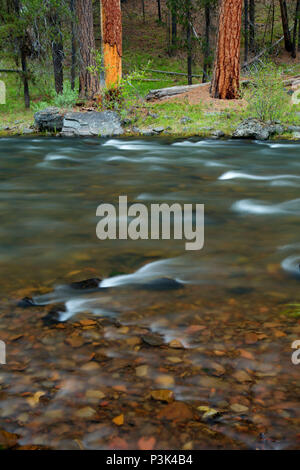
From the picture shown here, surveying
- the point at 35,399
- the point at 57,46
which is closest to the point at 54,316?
the point at 35,399

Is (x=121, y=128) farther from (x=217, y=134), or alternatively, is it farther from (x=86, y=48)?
(x=86, y=48)

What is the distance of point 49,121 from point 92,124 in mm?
1273

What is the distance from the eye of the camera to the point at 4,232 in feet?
12.7

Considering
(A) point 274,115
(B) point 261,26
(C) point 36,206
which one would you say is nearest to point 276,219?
(C) point 36,206

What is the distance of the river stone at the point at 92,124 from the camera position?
1075 cm

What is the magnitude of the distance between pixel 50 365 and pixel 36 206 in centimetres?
308

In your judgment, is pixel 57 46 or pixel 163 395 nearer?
pixel 163 395

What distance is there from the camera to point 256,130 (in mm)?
9688

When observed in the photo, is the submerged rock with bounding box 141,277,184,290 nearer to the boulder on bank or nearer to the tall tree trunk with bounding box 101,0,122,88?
the boulder on bank

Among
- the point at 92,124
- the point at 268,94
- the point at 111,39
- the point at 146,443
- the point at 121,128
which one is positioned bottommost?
the point at 146,443

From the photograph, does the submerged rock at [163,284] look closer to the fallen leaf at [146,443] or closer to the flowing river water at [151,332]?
the flowing river water at [151,332]

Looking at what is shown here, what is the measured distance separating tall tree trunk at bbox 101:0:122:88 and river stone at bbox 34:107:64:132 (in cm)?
186

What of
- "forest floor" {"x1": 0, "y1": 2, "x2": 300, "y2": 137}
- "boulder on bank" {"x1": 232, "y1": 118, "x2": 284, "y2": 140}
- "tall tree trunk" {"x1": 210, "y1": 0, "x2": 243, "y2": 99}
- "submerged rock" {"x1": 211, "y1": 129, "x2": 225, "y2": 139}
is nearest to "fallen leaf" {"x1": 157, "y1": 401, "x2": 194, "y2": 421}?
"boulder on bank" {"x1": 232, "y1": 118, "x2": 284, "y2": 140}

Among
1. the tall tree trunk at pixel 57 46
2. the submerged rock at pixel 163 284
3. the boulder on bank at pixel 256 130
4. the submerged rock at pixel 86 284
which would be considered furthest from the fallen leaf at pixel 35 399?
the tall tree trunk at pixel 57 46
